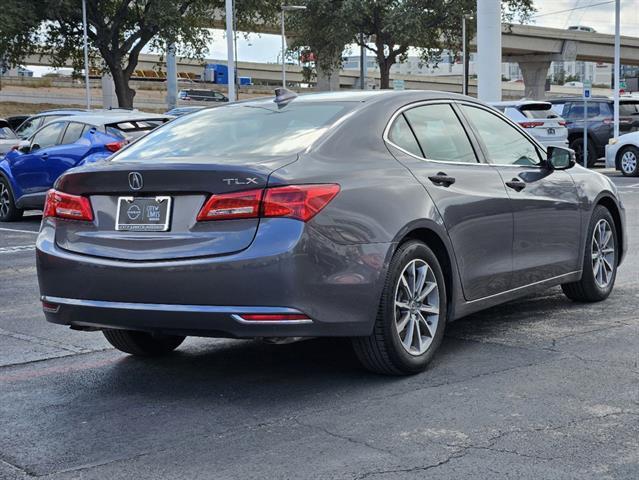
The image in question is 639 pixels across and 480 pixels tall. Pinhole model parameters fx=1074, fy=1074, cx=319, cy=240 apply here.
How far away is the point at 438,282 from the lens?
5727mm

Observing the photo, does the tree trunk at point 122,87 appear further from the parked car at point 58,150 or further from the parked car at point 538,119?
the parked car at point 58,150

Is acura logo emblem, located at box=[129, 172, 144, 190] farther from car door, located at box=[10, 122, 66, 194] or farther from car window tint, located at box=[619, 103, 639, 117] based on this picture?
car window tint, located at box=[619, 103, 639, 117]

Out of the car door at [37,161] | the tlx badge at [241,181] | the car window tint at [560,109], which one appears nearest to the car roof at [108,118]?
the car door at [37,161]

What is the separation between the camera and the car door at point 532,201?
6570mm

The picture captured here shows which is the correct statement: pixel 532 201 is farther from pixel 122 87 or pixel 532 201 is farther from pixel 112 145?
pixel 122 87

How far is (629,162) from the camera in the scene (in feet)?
80.3

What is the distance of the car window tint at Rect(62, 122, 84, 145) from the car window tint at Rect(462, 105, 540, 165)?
32.6ft

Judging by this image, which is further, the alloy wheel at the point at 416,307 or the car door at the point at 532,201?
the car door at the point at 532,201

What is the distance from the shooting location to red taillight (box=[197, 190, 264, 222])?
4.97 metres

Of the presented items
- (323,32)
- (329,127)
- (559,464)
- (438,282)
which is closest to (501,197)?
(438,282)

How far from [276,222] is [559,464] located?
169 centimetres

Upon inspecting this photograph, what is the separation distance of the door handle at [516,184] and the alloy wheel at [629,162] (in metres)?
18.7

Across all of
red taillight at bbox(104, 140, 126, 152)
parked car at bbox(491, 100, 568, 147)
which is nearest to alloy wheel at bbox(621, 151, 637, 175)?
parked car at bbox(491, 100, 568, 147)

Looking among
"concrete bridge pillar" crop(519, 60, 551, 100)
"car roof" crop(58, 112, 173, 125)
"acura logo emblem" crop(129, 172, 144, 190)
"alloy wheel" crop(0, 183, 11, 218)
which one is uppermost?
"concrete bridge pillar" crop(519, 60, 551, 100)
